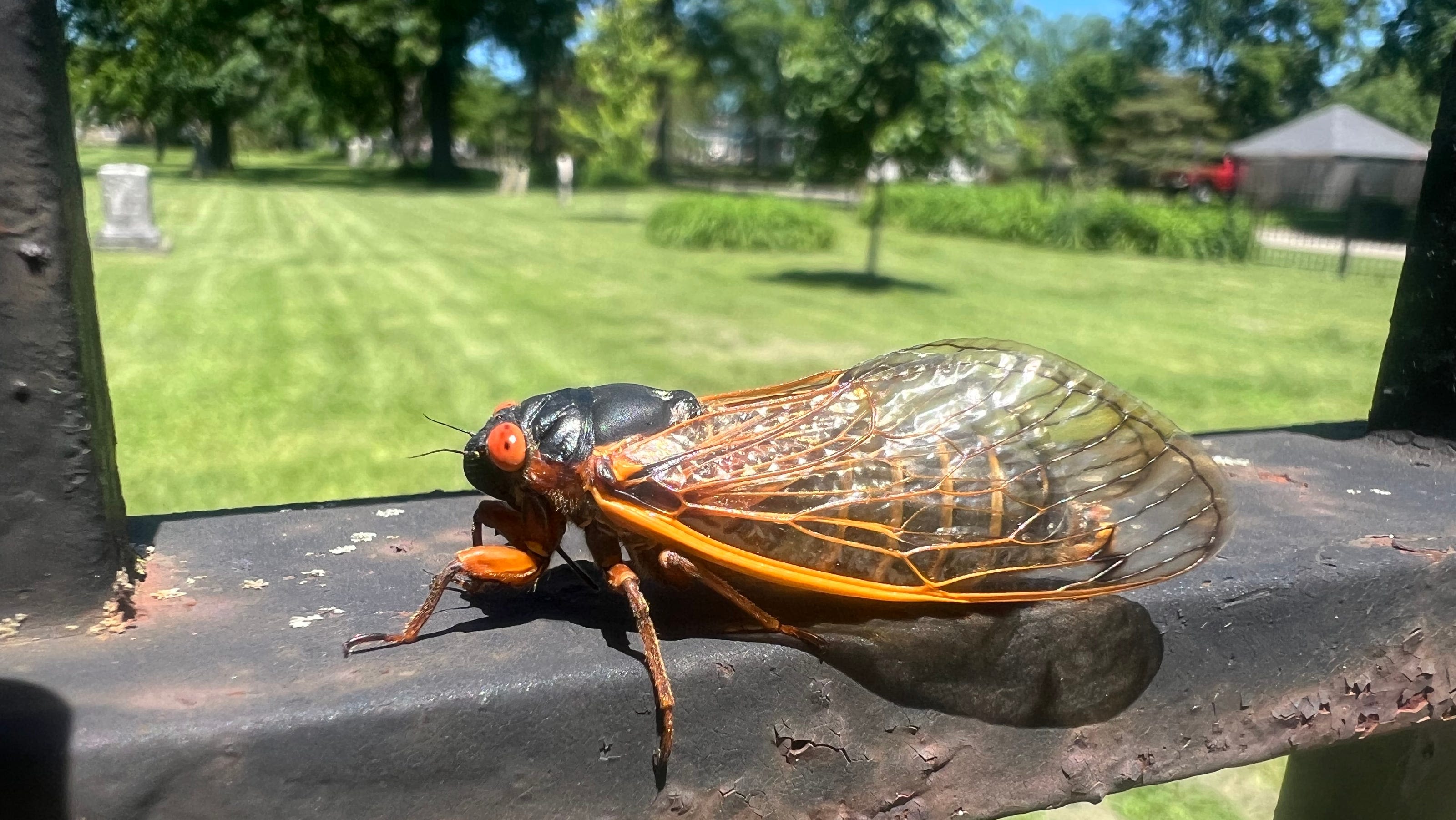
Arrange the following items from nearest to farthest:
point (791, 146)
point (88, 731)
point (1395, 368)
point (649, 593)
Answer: point (88, 731) < point (649, 593) < point (1395, 368) < point (791, 146)

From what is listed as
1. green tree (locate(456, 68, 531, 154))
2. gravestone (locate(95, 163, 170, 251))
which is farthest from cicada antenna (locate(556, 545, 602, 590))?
green tree (locate(456, 68, 531, 154))

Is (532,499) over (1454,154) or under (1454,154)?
under

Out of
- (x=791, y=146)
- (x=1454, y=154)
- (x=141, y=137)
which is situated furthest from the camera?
(x=791, y=146)

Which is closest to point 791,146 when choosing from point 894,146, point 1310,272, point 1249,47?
point 894,146

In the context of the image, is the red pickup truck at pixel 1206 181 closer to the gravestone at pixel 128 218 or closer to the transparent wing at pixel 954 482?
the gravestone at pixel 128 218

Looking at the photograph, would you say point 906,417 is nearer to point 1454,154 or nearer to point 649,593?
point 649,593

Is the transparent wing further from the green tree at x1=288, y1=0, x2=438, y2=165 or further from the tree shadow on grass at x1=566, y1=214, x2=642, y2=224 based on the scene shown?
the tree shadow on grass at x1=566, y1=214, x2=642, y2=224
